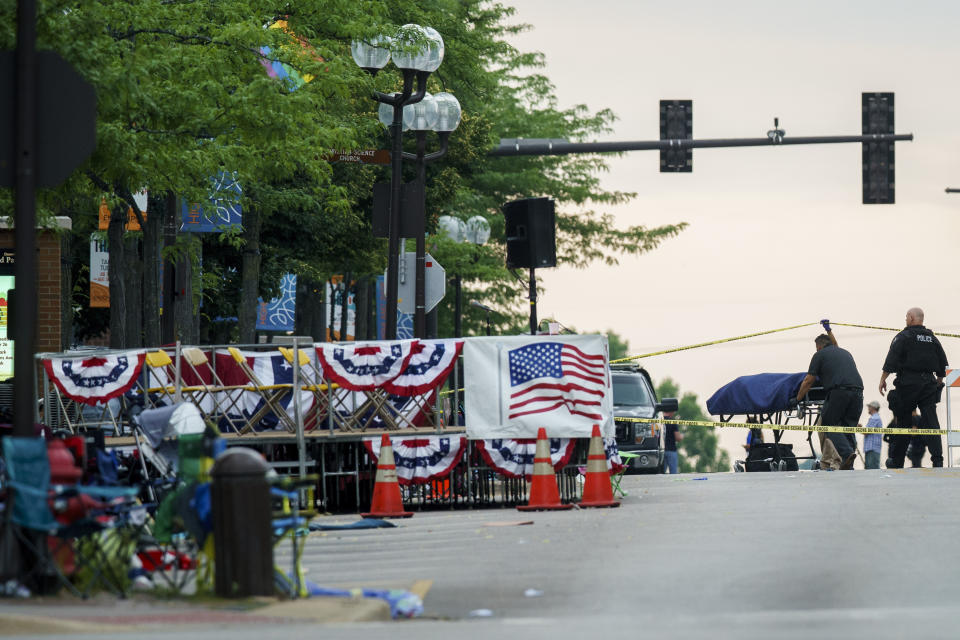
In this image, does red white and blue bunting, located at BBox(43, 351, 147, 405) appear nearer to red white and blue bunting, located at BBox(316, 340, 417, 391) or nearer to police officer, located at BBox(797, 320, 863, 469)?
red white and blue bunting, located at BBox(316, 340, 417, 391)

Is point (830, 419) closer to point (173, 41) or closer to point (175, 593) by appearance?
point (173, 41)

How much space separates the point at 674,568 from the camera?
494 inches

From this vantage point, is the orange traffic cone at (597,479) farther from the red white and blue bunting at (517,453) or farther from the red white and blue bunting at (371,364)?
the red white and blue bunting at (371,364)

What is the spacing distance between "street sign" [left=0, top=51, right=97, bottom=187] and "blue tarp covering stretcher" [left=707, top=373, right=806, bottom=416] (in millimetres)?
17979

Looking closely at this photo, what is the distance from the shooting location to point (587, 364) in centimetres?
1892

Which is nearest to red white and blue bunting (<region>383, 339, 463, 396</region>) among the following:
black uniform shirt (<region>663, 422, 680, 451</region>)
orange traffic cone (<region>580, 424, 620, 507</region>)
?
orange traffic cone (<region>580, 424, 620, 507</region>)

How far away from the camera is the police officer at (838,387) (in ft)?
84.1

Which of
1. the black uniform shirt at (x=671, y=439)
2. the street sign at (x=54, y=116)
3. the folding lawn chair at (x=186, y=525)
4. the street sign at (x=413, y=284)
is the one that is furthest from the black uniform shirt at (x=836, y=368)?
the street sign at (x=54, y=116)

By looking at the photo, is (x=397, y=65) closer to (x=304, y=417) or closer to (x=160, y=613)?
(x=304, y=417)

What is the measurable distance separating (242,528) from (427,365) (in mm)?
8528

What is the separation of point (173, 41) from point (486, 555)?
412 inches

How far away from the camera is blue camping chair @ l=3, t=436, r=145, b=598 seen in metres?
10.4

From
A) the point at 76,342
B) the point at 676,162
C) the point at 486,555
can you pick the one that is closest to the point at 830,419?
the point at 676,162

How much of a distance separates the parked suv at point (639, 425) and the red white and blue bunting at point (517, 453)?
9965 mm
